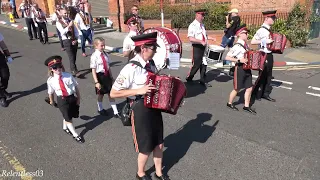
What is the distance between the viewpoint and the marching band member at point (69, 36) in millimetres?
8281

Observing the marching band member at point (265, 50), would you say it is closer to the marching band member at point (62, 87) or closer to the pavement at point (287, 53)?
the pavement at point (287, 53)

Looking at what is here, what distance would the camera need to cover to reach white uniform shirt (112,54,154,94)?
3172mm

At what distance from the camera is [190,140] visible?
487 cm

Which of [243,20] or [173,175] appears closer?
[173,175]

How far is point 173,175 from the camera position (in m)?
3.96

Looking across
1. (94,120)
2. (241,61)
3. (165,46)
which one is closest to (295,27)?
(241,61)

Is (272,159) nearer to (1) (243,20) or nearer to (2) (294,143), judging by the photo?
(2) (294,143)

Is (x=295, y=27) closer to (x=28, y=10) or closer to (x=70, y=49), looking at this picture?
(x=70, y=49)

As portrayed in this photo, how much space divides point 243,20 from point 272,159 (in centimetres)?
1025

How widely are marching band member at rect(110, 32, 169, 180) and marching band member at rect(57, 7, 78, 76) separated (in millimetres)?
5677

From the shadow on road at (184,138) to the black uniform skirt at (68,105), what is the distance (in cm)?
173

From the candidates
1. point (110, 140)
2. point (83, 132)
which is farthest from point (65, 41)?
point (110, 140)

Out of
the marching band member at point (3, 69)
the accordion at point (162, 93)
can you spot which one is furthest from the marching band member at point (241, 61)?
the marching band member at point (3, 69)

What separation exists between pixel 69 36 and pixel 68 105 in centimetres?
418
